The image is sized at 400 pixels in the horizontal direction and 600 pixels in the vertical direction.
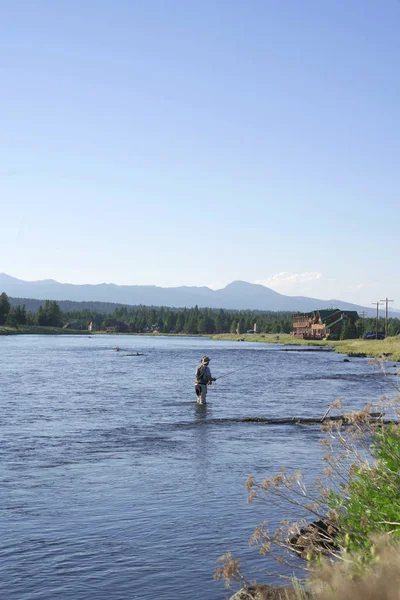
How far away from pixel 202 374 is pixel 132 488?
1362cm

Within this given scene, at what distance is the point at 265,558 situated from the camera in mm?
10656

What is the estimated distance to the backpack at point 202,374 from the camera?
27.6m

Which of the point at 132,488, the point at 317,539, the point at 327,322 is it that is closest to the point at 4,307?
the point at 327,322

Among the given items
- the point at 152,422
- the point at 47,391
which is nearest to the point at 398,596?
the point at 152,422

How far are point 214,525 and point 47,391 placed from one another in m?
25.3

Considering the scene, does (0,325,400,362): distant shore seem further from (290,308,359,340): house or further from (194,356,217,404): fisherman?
(194,356,217,404): fisherman

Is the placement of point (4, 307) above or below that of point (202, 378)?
above

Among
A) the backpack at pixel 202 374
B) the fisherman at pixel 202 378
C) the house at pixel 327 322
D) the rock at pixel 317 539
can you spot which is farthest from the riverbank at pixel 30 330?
the rock at pixel 317 539

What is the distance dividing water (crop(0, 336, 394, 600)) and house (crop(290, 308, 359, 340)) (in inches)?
4550

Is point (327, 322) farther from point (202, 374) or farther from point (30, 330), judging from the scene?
point (202, 374)

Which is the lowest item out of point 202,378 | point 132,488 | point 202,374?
point 132,488

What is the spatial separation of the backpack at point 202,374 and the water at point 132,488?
132 cm

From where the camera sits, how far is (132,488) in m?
14.6

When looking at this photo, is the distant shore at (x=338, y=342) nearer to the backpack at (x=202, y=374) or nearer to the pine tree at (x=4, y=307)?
the pine tree at (x=4, y=307)
